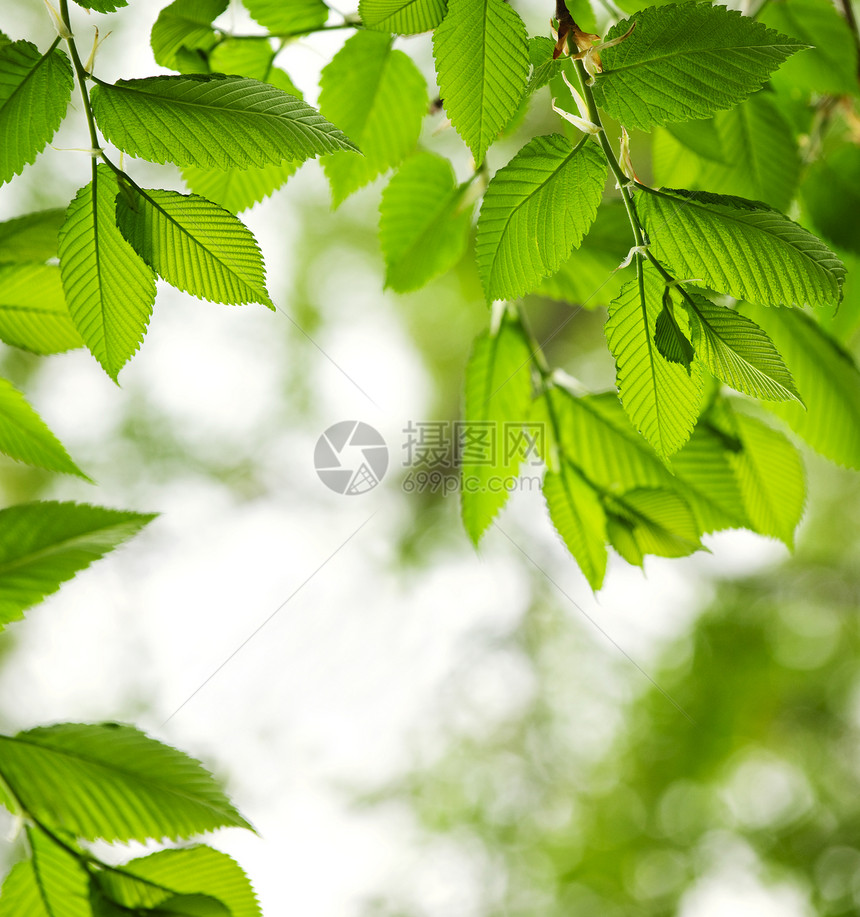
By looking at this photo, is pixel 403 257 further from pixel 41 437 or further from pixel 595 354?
pixel 595 354

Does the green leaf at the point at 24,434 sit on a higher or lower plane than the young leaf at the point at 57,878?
higher

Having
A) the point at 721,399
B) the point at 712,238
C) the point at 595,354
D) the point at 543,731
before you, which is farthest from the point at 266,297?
the point at 543,731

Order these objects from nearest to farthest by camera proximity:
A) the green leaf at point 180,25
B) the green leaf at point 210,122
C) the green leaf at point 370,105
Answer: the green leaf at point 210,122, the green leaf at point 180,25, the green leaf at point 370,105

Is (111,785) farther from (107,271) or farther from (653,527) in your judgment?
(653,527)

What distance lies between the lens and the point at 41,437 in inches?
19.9

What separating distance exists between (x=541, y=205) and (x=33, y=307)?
398mm

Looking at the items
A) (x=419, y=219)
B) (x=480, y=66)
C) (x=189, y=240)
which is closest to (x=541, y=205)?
(x=480, y=66)

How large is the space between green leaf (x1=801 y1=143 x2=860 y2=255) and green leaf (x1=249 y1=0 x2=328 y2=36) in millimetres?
509

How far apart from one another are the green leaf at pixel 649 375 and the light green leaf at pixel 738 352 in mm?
17

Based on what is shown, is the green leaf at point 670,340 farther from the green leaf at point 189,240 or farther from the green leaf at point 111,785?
the green leaf at point 111,785

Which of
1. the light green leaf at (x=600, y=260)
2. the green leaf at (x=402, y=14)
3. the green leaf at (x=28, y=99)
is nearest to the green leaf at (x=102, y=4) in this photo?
the green leaf at (x=28, y=99)

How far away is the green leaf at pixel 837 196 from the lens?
0.68 meters

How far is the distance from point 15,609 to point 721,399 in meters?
0.60

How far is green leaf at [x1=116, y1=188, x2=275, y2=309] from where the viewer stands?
362 mm
